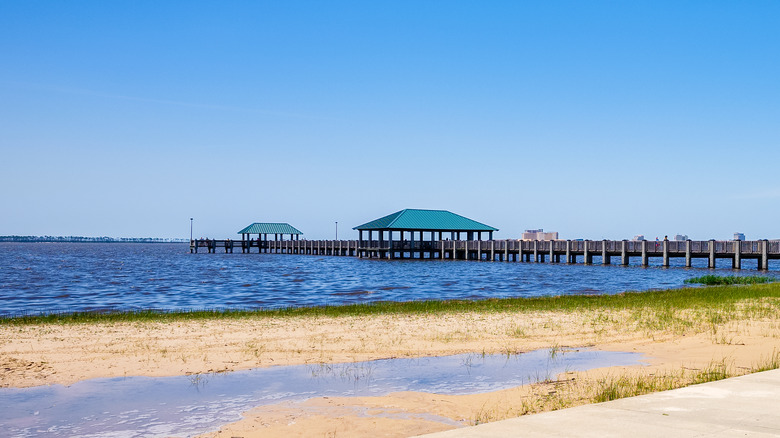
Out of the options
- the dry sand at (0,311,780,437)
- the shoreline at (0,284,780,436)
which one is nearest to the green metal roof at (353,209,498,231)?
the shoreline at (0,284,780,436)

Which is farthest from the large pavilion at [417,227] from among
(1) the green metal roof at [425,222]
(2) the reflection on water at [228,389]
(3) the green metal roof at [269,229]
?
(2) the reflection on water at [228,389]

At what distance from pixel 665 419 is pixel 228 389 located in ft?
22.2

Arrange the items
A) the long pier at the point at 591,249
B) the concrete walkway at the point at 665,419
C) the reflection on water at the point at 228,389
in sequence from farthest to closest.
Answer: the long pier at the point at 591,249
the reflection on water at the point at 228,389
the concrete walkway at the point at 665,419

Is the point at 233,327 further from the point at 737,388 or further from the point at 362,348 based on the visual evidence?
the point at 737,388

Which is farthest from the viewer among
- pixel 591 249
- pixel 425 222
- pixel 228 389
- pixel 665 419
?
pixel 425 222

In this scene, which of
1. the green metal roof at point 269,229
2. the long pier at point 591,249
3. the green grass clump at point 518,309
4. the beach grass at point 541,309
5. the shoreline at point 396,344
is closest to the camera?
the shoreline at point 396,344

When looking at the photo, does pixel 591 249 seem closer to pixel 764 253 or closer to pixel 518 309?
pixel 764 253

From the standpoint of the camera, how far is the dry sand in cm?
876

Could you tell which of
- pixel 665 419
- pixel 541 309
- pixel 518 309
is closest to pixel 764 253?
pixel 541 309

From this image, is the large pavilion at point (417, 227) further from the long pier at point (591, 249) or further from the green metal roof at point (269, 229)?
the green metal roof at point (269, 229)

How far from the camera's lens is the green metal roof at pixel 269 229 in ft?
386

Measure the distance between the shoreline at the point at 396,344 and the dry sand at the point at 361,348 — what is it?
0.03 metres

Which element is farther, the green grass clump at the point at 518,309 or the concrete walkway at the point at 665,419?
the green grass clump at the point at 518,309

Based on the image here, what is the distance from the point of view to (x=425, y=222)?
82.2 metres
